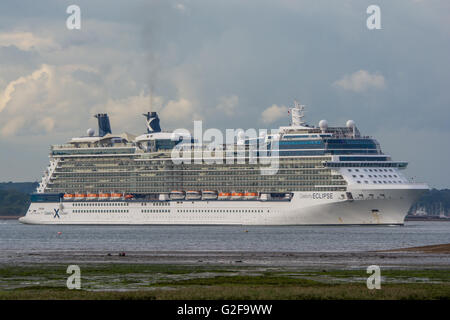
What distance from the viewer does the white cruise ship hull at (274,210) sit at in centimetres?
12912

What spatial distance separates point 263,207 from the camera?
137m

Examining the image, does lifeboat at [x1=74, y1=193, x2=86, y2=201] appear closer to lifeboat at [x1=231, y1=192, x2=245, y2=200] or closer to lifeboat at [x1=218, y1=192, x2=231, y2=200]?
lifeboat at [x1=218, y1=192, x2=231, y2=200]

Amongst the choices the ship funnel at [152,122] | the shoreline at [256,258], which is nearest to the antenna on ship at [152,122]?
the ship funnel at [152,122]

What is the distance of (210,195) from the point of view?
144375mm

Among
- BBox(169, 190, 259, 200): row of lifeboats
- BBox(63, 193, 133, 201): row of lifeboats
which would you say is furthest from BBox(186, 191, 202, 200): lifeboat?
BBox(63, 193, 133, 201): row of lifeboats

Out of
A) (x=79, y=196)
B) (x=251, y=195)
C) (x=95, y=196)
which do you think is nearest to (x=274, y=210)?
(x=251, y=195)

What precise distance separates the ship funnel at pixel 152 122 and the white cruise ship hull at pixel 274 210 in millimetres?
18540

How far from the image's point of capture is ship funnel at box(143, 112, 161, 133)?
16675 cm

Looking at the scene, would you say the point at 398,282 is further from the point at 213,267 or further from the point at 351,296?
the point at 213,267

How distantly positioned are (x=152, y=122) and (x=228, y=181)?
28.7 meters

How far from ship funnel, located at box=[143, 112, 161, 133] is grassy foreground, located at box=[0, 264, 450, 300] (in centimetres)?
11062

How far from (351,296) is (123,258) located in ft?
98.9

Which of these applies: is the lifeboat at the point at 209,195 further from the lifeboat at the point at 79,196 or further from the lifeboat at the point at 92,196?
the lifeboat at the point at 79,196
